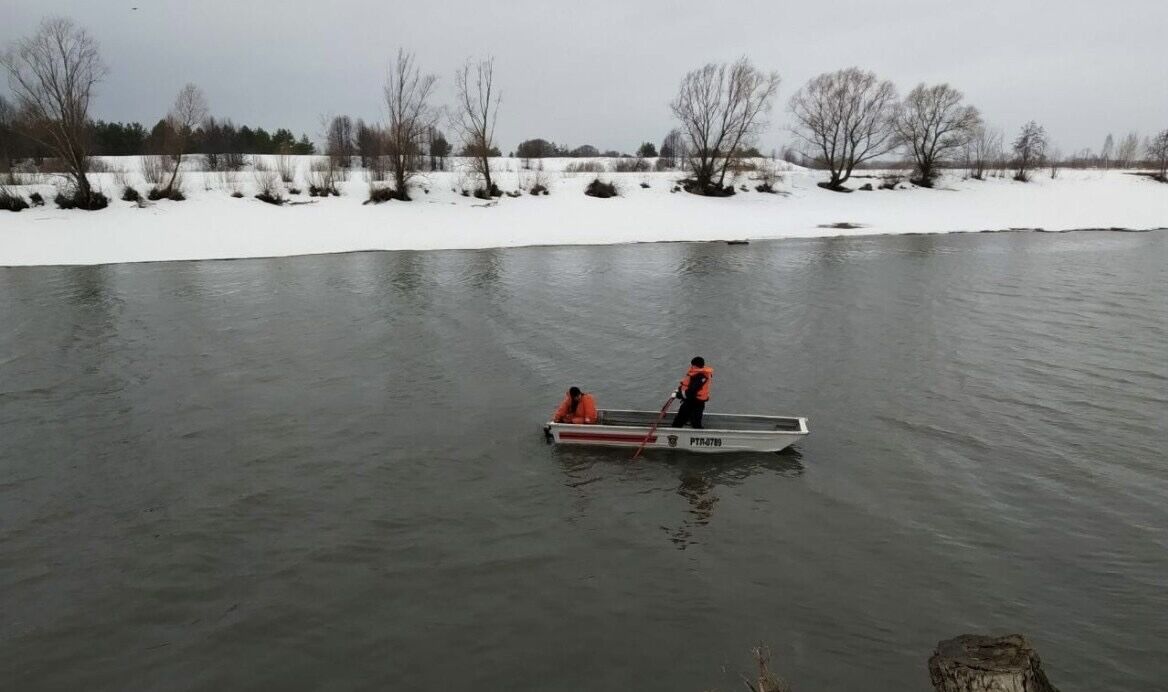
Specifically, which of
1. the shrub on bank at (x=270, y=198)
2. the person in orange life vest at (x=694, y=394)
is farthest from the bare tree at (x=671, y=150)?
the person in orange life vest at (x=694, y=394)

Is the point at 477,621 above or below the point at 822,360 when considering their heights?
below

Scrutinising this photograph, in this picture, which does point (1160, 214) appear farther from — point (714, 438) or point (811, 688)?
Answer: point (811, 688)

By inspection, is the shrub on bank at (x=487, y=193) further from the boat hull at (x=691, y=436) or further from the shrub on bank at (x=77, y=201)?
the boat hull at (x=691, y=436)

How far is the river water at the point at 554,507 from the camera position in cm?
716

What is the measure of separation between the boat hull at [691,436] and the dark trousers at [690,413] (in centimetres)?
26

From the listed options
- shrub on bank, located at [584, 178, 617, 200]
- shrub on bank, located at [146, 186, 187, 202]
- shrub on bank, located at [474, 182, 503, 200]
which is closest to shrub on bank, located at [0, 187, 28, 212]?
shrub on bank, located at [146, 186, 187, 202]

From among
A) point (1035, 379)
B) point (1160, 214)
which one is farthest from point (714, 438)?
point (1160, 214)

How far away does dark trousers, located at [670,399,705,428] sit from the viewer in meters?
12.1

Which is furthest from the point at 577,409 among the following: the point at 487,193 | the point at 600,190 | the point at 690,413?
the point at 600,190

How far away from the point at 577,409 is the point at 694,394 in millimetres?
2163

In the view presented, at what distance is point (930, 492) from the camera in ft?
34.0

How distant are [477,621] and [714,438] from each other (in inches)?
226

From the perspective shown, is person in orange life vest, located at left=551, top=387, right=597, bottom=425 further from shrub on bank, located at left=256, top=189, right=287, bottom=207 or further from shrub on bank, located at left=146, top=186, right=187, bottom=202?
shrub on bank, located at left=146, top=186, right=187, bottom=202

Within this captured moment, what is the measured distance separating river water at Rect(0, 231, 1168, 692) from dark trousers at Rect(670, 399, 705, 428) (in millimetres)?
681
